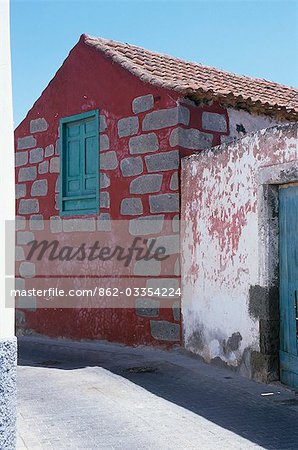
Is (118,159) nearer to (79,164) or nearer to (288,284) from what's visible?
(79,164)

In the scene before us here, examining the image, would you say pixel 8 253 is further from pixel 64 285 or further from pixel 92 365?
pixel 64 285

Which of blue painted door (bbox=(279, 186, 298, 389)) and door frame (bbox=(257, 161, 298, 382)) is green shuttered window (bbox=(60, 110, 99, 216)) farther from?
blue painted door (bbox=(279, 186, 298, 389))

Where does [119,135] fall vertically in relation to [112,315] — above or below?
above

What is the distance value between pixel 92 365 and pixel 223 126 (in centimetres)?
380

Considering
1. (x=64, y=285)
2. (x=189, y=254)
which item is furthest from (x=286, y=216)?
(x=64, y=285)

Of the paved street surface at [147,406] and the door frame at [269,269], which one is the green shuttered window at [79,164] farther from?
the door frame at [269,269]

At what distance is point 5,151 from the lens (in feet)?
12.6

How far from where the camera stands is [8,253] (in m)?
3.88

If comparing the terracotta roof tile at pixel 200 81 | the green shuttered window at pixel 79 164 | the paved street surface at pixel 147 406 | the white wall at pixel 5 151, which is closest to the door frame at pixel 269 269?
the paved street surface at pixel 147 406

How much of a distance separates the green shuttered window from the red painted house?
0.02m

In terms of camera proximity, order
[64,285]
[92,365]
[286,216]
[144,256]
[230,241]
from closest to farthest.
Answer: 1. [286,216]
2. [230,241]
3. [92,365]
4. [144,256]
5. [64,285]

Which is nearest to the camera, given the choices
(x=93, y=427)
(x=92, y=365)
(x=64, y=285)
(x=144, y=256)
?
(x=93, y=427)

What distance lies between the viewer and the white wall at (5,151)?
3.74 m

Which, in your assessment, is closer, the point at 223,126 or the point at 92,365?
the point at 92,365
